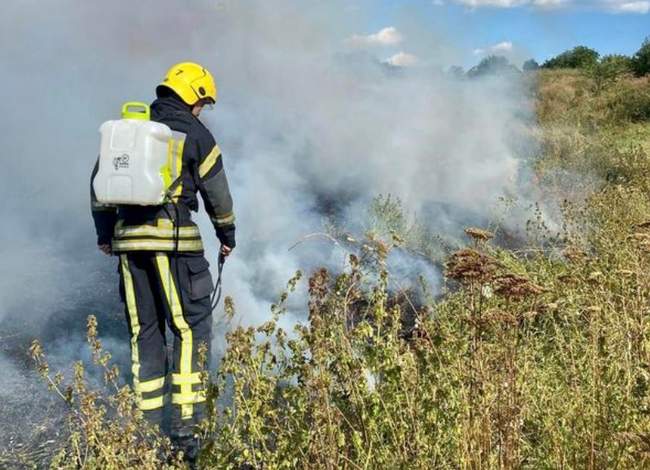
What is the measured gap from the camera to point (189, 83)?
353 cm

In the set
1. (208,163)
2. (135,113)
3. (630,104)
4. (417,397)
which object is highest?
(135,113)

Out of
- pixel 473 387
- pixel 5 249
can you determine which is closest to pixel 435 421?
pixel 473 387

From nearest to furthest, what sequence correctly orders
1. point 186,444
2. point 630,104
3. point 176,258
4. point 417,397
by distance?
point 417,397
point 186,444
point 176,258
point 630,104

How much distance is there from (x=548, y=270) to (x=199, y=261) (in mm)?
3084

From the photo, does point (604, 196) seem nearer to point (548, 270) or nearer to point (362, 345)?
point (548, 270)

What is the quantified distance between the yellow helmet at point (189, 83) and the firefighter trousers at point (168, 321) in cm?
88

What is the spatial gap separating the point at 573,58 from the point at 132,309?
129 ft

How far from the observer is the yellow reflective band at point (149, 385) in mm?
3484

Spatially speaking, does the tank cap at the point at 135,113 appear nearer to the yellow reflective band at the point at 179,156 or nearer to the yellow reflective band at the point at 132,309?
the yellow reflective band at the point at 179,156

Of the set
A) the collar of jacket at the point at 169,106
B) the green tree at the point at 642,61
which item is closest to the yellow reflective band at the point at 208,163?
the collar of jacket at the point at 169,106

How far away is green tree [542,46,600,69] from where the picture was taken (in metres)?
35.8

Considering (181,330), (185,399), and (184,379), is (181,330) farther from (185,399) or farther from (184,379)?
(185,399)

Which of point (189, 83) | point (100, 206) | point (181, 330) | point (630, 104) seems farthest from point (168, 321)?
point (630, 104)

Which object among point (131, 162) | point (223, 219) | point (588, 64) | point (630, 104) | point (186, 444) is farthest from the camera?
point (588, 64)
